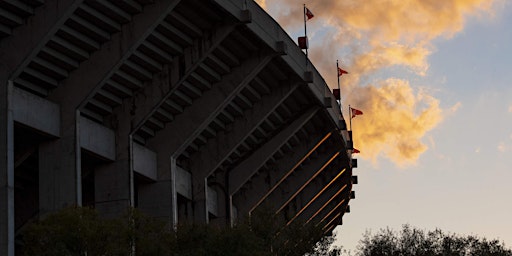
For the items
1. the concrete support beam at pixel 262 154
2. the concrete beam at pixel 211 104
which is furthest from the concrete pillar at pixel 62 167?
the concrete support beam at pixel 262 154

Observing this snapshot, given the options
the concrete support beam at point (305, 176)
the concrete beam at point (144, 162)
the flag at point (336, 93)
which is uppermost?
the flag at point (336, 93)

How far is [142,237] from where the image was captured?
41.1 m

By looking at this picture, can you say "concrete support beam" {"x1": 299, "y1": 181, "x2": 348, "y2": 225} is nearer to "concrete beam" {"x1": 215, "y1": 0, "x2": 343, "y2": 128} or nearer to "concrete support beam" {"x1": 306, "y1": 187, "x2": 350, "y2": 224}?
"concrete support beam" {"x1": 306, "y1": 187, "x2": 350, "y2": 224}

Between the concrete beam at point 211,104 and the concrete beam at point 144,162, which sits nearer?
the concrete beam at point 144,162

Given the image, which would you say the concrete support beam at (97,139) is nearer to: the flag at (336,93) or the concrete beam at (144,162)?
the concrete beam at (144,162)

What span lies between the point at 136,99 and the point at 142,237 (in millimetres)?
11837

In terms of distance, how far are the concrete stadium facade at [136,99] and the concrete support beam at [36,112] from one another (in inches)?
1.9

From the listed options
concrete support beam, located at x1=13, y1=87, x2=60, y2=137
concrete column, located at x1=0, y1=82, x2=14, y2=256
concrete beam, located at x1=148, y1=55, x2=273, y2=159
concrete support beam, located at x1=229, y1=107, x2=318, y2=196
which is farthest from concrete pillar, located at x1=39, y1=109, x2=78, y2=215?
concrete support beam, located at x1=229, y1=107, x2=318, y2=196

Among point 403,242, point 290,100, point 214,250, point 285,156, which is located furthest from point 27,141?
point 403,242

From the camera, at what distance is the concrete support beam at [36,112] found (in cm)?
4431

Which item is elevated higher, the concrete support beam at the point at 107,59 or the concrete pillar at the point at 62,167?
the concrete support beam at the point at 107,59

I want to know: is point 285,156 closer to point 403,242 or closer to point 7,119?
point 403,242

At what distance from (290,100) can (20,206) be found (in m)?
17.3

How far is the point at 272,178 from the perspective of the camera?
74688 millimetres
